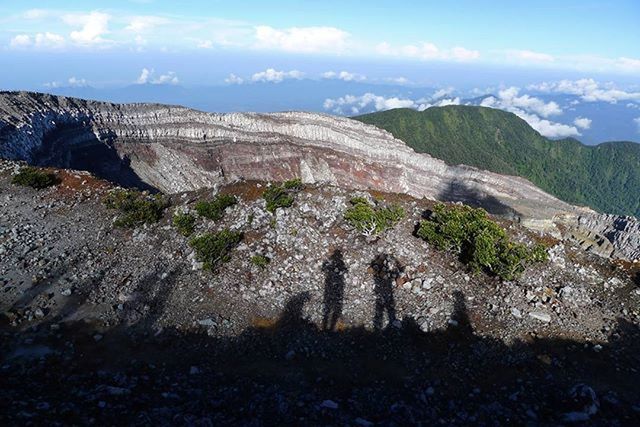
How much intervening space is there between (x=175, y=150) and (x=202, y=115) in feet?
23.4

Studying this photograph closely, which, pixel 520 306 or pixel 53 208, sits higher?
pixel 53 208

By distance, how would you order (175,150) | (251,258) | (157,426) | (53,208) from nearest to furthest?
(157,426)
(251,258)
(53,208)
(175,150)

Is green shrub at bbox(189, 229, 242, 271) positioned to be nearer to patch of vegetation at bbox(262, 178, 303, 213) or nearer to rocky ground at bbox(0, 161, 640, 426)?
rocky ground at bbox(0, 161, 640, 426)

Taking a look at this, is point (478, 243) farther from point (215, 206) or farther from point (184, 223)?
point (184, 223)

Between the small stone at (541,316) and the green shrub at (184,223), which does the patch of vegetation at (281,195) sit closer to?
the green shrub at (184,223)

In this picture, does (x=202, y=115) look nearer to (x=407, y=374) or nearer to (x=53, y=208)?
(x=53, y=208)

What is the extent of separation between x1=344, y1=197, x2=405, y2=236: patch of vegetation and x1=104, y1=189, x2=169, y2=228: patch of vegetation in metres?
10.7

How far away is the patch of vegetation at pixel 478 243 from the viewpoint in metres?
21.1

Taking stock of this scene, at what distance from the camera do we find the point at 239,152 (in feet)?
224

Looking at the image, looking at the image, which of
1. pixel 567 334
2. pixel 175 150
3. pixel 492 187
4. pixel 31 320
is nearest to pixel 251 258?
pixel 31 320

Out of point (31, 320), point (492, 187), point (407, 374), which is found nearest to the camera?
point (407, 374)

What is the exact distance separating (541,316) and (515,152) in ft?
583

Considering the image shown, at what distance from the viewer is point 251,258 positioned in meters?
21.9

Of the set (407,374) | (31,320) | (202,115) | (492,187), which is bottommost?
(492,187)
